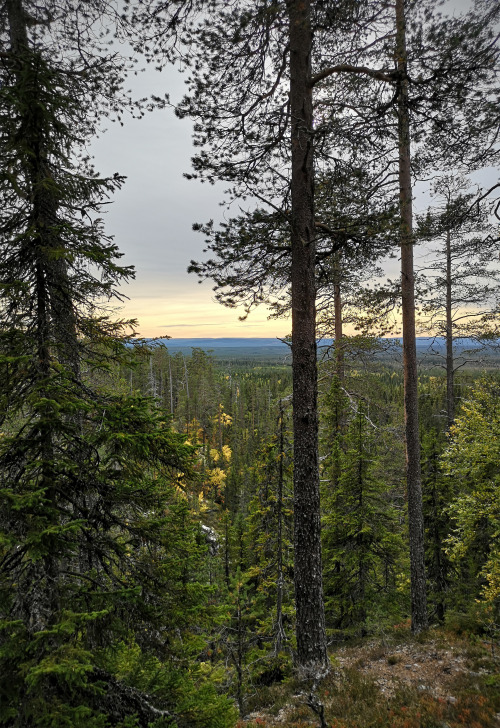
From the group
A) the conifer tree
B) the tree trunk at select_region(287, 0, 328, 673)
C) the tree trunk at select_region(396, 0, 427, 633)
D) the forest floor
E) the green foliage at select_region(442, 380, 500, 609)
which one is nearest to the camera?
the conifer tree

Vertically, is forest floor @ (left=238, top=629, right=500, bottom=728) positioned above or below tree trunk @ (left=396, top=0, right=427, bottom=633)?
below

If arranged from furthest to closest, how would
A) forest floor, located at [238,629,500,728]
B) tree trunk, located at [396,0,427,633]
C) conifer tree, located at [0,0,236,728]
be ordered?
tree trunk, located at [396,0,427,633]
forest floor, located at [238,629,500,728]
conifer tree, located at [0,0,236,728]

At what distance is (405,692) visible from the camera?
19.7ft

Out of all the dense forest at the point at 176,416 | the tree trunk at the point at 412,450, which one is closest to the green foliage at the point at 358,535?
the dense forest at the point at 176,416

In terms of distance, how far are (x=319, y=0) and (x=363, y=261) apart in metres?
3.89

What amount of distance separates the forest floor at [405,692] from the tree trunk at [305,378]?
71 cm

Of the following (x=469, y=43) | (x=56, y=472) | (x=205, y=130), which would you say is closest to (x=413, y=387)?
(x=469, y=43)

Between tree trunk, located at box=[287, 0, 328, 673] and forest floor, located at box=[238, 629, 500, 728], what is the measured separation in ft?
2.34

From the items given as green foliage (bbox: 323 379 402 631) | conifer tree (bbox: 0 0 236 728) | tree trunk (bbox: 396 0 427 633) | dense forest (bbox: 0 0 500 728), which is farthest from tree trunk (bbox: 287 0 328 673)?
green foliage (bbox: 323 379 402 631)

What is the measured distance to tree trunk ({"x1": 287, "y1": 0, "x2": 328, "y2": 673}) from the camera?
564cm

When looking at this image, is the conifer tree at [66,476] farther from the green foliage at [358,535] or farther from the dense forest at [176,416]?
the green foliage at [358,535]

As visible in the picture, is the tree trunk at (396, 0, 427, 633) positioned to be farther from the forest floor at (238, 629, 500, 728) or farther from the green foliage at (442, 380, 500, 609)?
the green foliage at (442, 380, 500, 609)

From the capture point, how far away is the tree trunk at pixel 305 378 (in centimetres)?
564

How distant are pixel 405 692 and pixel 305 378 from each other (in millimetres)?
5545
